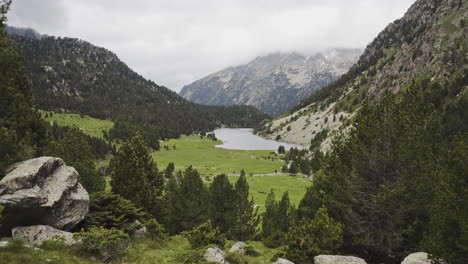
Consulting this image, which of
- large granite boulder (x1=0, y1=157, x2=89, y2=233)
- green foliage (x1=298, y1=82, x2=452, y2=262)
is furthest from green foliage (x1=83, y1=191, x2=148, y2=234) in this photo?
green foliage (x1=298, y1=82, x2=452, y2=262)

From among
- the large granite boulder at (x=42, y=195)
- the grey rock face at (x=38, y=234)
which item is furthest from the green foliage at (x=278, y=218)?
the grey rock face at (x=38, y=234)

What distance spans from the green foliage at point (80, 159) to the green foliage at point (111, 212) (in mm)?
9071

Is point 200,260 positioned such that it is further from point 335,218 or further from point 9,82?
point 9,82

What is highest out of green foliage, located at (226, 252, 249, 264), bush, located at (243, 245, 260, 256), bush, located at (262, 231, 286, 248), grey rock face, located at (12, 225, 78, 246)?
grey rock face, located at (12, 225, 78, 246)

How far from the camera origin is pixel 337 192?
23.6m

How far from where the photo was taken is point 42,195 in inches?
640

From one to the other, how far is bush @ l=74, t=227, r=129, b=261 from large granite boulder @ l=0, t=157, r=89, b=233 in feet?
7.53

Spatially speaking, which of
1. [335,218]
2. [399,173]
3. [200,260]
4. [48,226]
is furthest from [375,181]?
[48,226]

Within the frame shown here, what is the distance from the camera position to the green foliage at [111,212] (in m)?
21.0

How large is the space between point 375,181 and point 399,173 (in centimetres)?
209

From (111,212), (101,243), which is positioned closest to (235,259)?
(101,243)

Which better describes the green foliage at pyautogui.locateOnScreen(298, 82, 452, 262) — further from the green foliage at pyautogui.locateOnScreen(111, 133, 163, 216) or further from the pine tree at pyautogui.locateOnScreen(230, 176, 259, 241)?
the green foliage at pyautogui.locateOnScreen(111, 133, 163, 216)

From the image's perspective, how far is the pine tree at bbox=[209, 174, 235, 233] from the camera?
112 ft

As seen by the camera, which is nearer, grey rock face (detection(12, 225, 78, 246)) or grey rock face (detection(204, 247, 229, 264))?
grey rock face (detection(12, 225, 78, 246))
